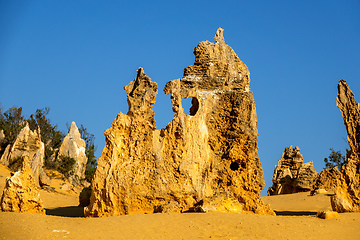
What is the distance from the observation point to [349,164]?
1562cm

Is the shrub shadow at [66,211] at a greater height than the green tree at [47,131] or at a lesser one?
lesser

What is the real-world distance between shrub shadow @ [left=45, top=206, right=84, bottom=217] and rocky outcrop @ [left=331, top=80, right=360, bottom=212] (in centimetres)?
842

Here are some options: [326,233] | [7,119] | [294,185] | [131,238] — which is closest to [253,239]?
[326,233]

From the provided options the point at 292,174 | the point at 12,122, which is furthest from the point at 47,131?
the point at 292,174

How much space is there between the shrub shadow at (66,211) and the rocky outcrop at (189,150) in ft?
10.00

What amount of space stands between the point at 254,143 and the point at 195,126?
1922 millimetres

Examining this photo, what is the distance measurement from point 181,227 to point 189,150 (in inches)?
128

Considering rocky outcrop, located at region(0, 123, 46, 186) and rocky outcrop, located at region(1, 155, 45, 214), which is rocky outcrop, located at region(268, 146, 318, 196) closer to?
rocky outcrop, located at region(0, 123, 46, 186)

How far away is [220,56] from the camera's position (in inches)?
692

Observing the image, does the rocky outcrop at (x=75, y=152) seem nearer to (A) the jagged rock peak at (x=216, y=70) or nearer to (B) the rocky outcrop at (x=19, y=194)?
(A) the jagged rock peak at (x=216, y=70)

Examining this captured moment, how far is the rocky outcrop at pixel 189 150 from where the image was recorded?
1492cm

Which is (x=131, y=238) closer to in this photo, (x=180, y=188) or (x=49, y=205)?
(x=180, y=188)

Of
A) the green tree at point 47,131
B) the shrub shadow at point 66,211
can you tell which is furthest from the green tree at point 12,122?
the shrub shadow at point 66,211

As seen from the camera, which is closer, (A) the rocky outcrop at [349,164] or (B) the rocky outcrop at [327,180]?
(A) the rocky outcrop at [349,164]
